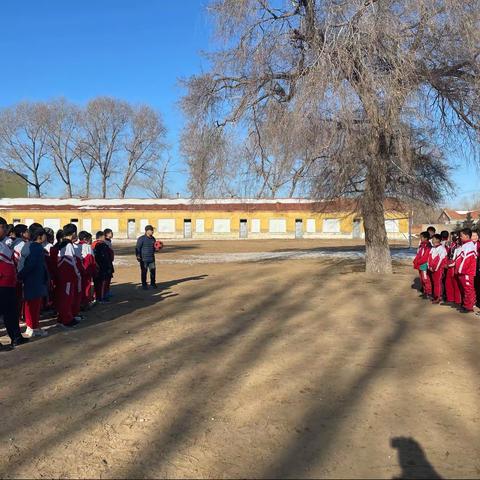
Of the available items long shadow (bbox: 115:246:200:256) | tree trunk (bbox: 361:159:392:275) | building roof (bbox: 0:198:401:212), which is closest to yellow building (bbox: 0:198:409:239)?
building roof (bbox: 0:198:401:212)

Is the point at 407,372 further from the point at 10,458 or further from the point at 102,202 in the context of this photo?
the point at 102,202

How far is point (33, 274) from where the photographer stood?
748 centimetres

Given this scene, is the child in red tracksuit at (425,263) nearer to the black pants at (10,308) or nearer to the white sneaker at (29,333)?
the white sneaker at (29,333)

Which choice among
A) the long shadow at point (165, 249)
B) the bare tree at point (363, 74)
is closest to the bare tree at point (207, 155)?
the bare tree at point (363, 74)

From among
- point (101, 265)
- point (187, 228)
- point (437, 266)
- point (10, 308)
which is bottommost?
point (10, 308)

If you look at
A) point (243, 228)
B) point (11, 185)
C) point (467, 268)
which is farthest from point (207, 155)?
point (11, 185)

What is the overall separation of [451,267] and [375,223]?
5883mm

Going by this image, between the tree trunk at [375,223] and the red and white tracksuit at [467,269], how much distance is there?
18.8 ft

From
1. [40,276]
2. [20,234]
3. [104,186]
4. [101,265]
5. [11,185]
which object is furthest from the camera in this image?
[11,185]

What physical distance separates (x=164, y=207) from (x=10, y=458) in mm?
57081

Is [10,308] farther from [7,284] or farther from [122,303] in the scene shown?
[122,303]

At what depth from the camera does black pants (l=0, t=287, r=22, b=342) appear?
261 inches

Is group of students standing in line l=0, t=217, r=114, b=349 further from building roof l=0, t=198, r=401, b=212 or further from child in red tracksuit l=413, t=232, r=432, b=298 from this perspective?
building roof l=0, t=198, r=401, b=212

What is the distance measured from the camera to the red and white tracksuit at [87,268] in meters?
9.99
